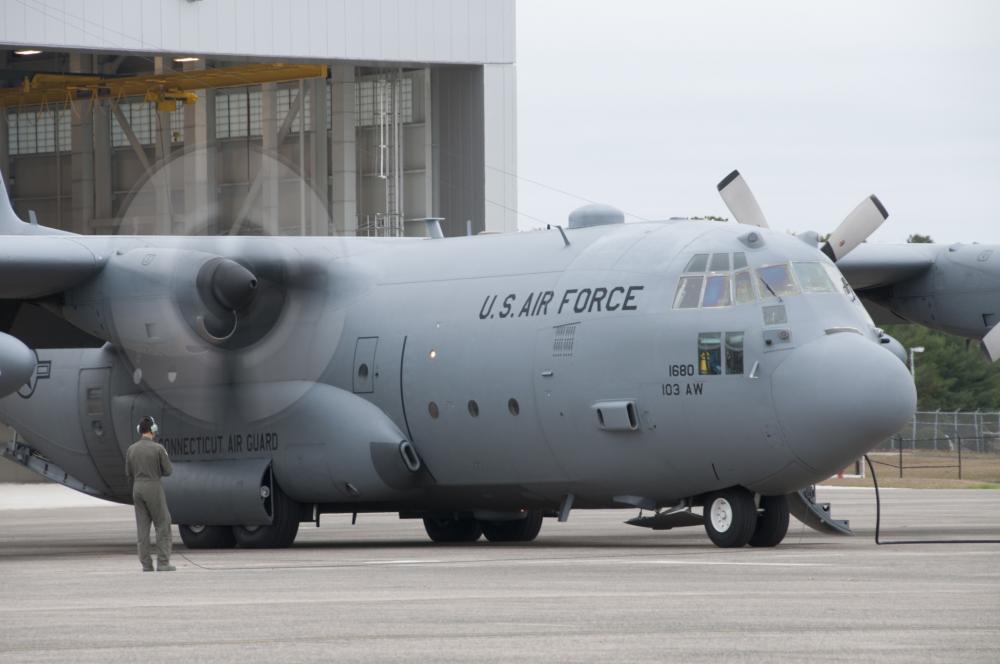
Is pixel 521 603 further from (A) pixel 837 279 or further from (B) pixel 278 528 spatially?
(B) pixel 278 528

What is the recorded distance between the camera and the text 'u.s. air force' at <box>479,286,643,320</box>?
18016 millimetres

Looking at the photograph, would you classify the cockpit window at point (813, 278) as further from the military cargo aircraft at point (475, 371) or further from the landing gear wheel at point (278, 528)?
the landing gear wheel at point (278, 528)

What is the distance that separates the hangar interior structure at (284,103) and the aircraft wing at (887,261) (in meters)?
13.0

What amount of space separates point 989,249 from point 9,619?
15112mm

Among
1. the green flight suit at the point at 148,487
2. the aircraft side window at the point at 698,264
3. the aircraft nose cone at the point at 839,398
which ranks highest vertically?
the aircraft side window at the point at 698,264

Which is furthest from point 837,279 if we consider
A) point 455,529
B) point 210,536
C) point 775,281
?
point 210,536

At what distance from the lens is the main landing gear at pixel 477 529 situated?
70.2 feet

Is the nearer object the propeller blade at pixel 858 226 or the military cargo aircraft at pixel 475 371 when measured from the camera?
the military cargo aircraft at pixel 475 371

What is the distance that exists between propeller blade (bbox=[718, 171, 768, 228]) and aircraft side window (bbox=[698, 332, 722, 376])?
307 cm

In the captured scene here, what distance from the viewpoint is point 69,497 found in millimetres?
43188

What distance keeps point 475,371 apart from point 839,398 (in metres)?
4.43

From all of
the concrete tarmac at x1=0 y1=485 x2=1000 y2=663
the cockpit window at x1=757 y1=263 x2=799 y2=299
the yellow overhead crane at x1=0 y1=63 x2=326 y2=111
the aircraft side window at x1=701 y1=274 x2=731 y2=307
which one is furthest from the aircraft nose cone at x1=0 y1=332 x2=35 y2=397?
the yellow overhead crane at x1=0 y1=63 x2=326 y2=111

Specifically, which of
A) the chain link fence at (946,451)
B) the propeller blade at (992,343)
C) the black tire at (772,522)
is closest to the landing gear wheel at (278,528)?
the black tire at (772,522)

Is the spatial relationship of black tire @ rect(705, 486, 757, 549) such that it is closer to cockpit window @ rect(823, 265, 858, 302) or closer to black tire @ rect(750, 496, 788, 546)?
black tire @ rect(750, 496, 788, 546)
